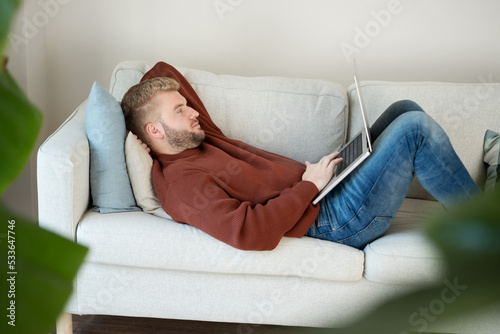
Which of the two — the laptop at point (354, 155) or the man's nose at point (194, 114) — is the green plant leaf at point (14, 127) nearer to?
the laptop at point (354, 155)

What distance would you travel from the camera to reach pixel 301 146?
7.61 ft

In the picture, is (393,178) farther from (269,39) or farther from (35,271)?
(35,271)

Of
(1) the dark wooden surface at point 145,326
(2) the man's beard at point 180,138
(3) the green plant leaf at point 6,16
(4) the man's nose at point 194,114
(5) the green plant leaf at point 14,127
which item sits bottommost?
(1) the dark wooden surface at point 145,326

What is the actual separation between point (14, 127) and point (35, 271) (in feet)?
0.08

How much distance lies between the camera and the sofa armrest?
172 cm

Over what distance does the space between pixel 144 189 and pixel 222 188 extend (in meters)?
0.28

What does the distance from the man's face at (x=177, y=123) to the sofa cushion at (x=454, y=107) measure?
2.41 ft

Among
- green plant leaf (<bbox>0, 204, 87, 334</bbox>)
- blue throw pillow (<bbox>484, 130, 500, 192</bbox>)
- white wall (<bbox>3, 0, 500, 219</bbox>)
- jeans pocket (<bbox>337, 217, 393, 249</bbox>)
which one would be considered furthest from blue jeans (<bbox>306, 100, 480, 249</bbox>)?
green plant leaf (<bbox>0, 204, 87, 334</bbox>)

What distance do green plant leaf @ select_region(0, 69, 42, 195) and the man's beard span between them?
76.7 inches

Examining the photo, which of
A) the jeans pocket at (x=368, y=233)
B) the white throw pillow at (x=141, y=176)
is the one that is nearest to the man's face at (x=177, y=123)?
the white throw pillow at (x=141, y=176)

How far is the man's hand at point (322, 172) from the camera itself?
6.28ft

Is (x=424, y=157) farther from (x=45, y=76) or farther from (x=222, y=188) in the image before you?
(x=45, y=76)

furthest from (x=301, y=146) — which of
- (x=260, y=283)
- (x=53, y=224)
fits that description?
(x=53, y=224)

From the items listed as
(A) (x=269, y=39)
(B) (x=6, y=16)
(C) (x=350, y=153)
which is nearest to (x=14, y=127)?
(B) (x=6, y=16)
